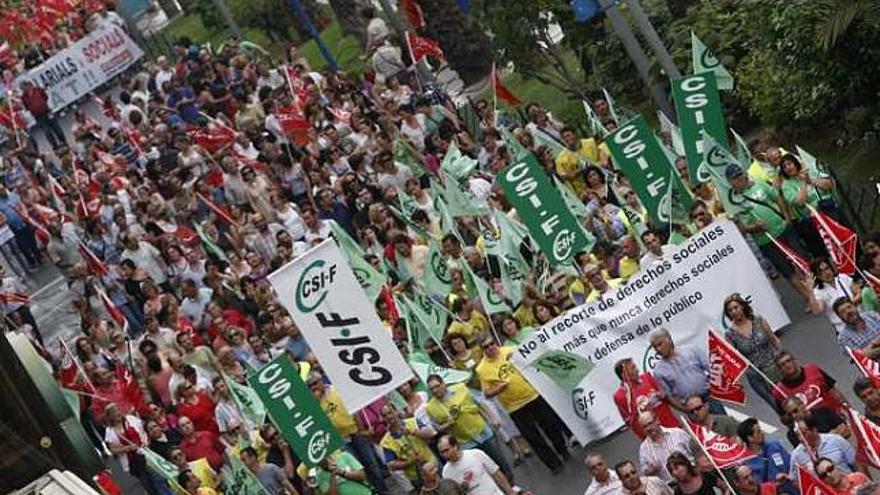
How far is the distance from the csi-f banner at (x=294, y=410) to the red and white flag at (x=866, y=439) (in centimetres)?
473

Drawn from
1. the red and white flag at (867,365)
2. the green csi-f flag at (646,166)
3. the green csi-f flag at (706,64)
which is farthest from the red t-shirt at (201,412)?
the red and white flag at (867,365)

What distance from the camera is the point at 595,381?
17125 mm

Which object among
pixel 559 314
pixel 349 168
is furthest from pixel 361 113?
pixel 559 314

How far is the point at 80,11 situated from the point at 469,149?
2263cm

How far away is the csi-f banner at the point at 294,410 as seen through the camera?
15742 millimetres

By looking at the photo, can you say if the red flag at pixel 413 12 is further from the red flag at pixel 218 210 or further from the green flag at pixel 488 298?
the green flag at pixel 488 298

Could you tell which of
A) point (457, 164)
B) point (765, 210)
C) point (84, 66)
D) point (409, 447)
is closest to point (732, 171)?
point (765, 210)

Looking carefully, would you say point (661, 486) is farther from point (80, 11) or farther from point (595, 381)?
point (80, 11)

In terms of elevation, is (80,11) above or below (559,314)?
above

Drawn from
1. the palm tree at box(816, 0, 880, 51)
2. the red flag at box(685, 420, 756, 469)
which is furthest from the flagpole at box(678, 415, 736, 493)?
the palm tree at box(816, 0, 880, 51)

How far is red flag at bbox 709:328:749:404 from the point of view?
564 inches

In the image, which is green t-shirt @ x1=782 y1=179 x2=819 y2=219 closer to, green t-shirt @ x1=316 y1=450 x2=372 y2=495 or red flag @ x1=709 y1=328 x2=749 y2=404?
red flag @ x1=709 y1=328 x2=749 y2=404

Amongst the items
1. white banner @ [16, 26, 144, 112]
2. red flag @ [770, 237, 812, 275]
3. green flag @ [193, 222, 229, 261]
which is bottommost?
red flag @ [770, 237, 812, 275]

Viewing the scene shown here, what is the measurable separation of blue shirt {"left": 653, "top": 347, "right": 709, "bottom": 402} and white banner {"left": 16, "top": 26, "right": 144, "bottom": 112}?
86.6ft
